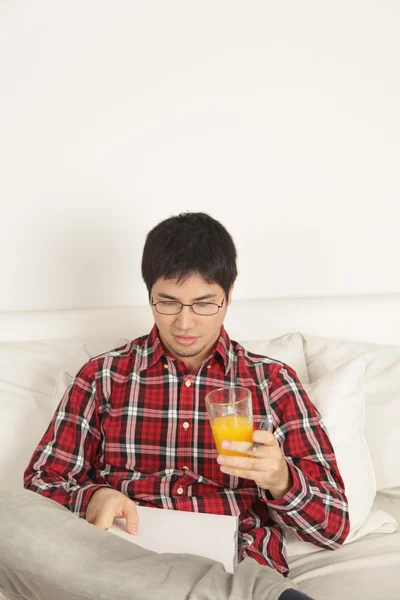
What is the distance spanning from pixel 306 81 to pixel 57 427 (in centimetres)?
151

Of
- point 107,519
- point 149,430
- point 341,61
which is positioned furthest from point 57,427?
point 341,61

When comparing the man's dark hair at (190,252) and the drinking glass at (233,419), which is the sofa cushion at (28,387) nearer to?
the man's dark hair at (190,252)

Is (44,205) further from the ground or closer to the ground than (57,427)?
further from the ground

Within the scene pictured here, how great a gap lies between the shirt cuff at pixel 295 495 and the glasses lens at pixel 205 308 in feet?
1.47

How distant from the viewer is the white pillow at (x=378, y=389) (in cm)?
194

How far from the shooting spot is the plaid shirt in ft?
5.20

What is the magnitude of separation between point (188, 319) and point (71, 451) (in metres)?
0.47

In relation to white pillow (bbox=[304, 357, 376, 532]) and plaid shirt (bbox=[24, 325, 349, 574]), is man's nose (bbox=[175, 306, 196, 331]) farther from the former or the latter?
white pillow (bbox=[304, 357, 376, 532])

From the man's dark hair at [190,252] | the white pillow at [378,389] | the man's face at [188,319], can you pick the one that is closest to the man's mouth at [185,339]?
the man's face at [188,319]

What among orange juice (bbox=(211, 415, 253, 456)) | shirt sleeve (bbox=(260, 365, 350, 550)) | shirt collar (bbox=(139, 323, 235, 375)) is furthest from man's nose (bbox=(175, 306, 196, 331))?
orange juice (bbox=(211, 415, 253, 456))

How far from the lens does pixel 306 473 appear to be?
1637 mm

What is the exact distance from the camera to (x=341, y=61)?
7.77 feet

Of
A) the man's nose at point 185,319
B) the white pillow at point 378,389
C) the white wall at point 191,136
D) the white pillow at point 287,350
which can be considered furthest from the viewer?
the white wall at point 191,136

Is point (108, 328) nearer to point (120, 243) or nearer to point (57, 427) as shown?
point (120, 243)
